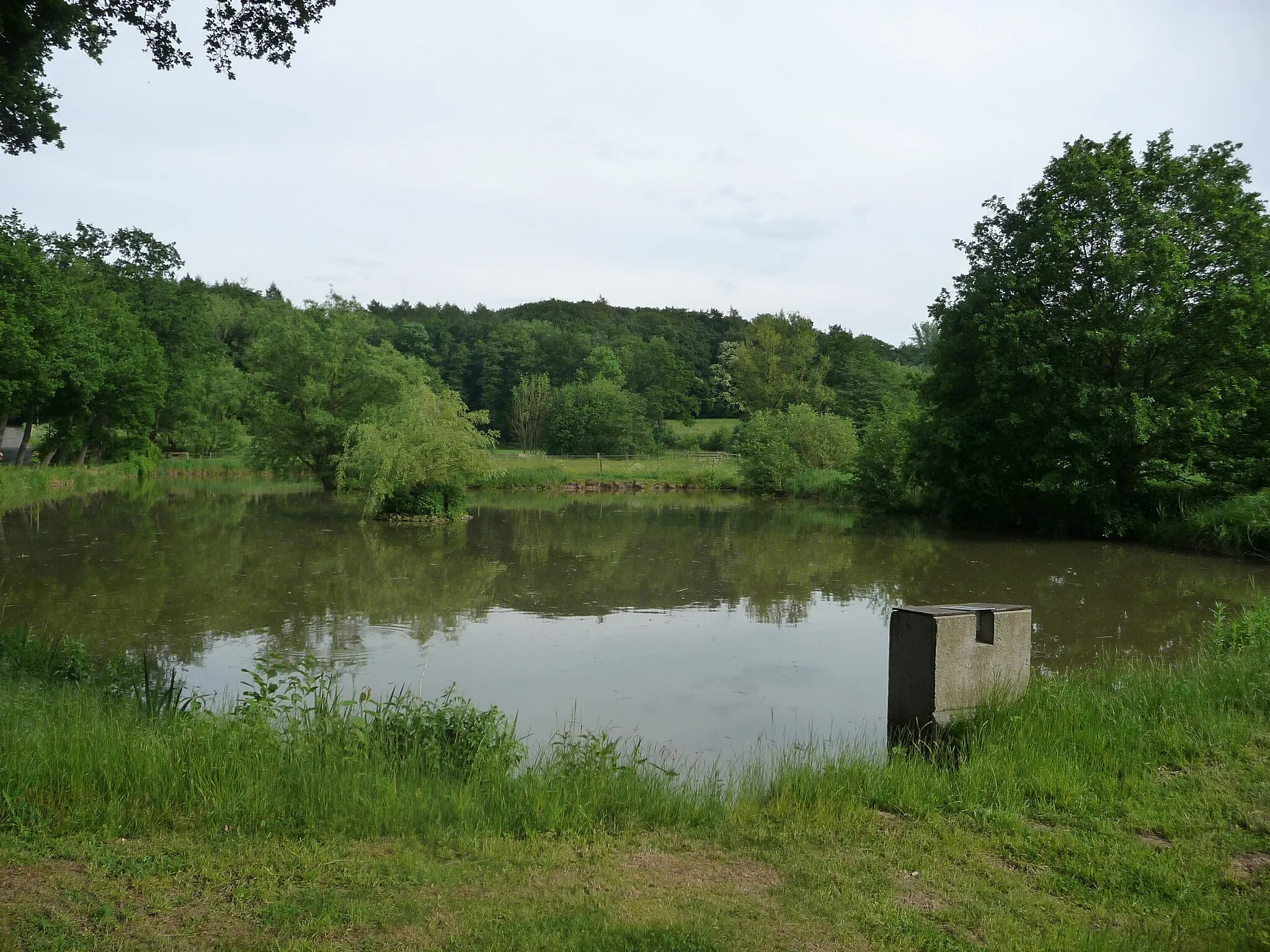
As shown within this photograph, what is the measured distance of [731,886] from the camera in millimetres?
3588

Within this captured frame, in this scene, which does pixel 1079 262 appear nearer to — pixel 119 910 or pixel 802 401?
pixel 119 910

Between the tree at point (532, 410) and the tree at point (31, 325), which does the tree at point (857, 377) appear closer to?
the tree at point (532, 410)

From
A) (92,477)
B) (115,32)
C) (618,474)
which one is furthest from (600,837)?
(92,477)

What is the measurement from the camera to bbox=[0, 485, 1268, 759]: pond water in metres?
8.16

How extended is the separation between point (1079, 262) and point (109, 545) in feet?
72.1

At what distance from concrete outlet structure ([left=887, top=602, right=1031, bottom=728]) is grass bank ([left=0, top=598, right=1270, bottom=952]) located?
24 centimetres

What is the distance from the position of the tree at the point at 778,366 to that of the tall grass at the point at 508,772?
56.8m

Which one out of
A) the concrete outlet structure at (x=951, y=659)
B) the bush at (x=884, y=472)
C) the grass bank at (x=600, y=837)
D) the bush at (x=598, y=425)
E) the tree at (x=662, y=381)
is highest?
the tree at (x=662, y=381)

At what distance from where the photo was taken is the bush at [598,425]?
177ft

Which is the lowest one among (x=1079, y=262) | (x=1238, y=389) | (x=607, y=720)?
(x=607, y=720)

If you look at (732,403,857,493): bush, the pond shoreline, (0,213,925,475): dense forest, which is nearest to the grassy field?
the pond shoreline

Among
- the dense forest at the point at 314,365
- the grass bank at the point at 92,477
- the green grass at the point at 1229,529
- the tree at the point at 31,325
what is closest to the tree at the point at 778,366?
the dense forest at the point at 314,365

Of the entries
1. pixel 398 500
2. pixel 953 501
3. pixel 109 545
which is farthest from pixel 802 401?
pixel 109 545

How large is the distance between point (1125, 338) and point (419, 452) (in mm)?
16649
